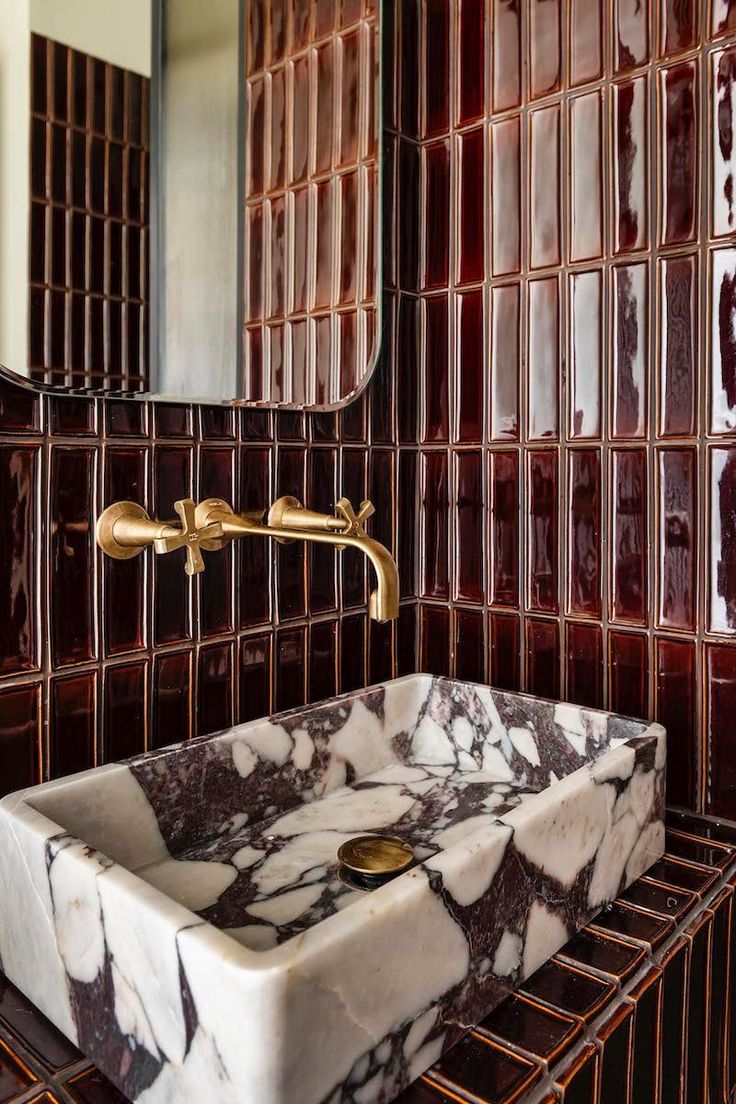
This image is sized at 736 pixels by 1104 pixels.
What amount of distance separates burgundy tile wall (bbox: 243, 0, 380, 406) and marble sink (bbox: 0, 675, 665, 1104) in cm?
45

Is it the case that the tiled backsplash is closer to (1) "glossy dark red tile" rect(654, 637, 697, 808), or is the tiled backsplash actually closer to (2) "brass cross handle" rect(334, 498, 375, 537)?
(1) "glossy dark red tile" rect(654, 637, 697, 808)

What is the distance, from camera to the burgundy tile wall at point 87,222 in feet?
2.70

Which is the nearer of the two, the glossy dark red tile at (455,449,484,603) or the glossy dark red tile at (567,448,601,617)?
the glossy dark red tile at (567,448,601,617)

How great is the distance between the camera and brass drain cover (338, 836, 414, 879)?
0.80 m

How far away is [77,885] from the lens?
2.01ft

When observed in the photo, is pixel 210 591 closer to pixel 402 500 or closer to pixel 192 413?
pixel 192 413

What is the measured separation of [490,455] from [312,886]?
65 centimetres

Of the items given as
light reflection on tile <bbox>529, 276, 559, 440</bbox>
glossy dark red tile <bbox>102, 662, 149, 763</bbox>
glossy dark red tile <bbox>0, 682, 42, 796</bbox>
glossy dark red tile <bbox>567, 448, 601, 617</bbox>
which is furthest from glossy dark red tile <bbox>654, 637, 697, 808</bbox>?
glossy dark red tile <bbox>0, 682, 42, 796</bbox>

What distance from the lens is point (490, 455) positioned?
120 centimetres

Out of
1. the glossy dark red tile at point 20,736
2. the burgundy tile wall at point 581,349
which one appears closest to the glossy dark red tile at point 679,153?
the burgundy tile wall at point 581,349

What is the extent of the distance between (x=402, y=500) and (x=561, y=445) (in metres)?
0.27

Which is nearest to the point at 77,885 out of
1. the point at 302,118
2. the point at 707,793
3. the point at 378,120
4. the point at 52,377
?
the point at 52,377

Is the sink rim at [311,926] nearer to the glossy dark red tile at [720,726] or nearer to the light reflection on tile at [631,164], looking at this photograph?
the glossy dark red tile at [720,726]

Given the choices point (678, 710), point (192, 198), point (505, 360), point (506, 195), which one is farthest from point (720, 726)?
point (192, 198)
